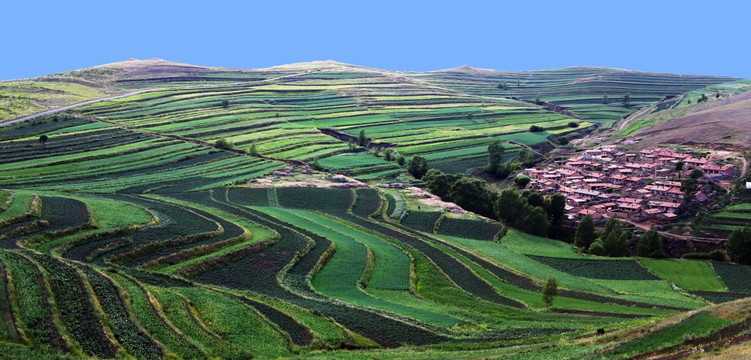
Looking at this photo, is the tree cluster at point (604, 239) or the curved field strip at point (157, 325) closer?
the curved field strip at point (157, 325)

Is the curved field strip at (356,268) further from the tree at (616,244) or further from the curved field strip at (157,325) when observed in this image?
the tree at (616,244)

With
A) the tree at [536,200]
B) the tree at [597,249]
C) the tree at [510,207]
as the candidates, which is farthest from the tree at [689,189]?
the tree at [510,207]

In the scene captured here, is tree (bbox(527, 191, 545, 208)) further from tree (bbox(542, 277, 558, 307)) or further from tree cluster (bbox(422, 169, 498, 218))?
tree (bbox(542, 277, 558, 307))

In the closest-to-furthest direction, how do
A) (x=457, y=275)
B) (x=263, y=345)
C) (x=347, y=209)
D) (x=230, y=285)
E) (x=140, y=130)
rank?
(x=263, y=345)
(x=230, y=285)
(x=457, y=275)
(x=347, y=209)
(x=140, y=130)

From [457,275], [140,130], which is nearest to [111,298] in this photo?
[457,275]

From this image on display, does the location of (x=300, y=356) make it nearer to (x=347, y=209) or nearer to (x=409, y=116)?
(x=347, y=209)
